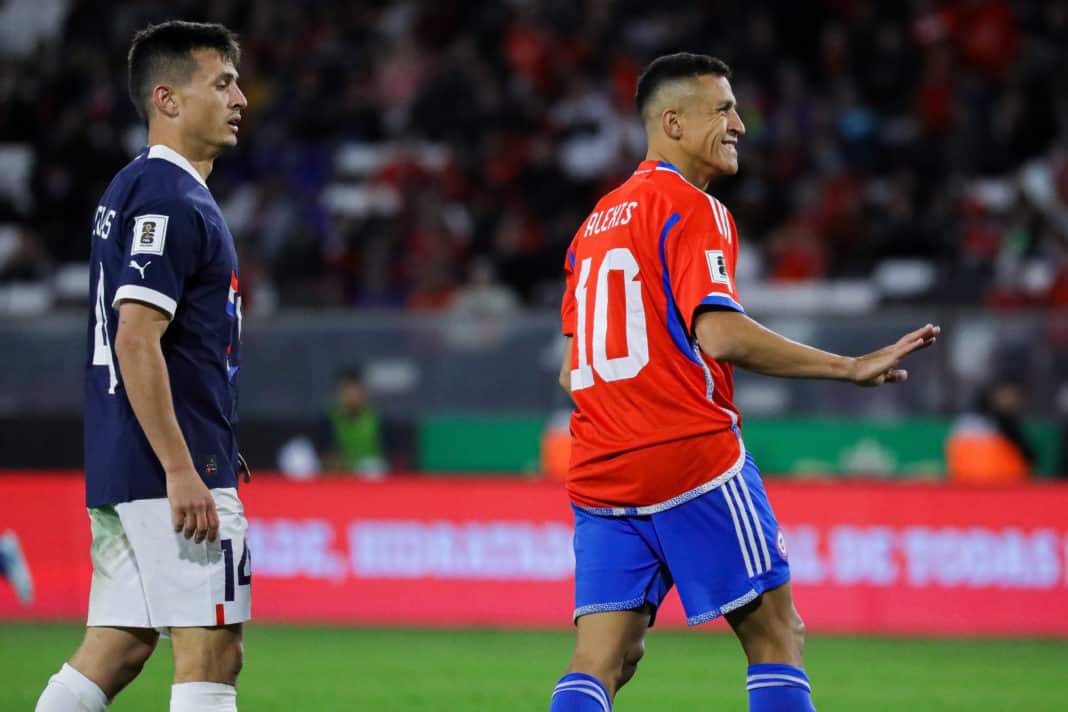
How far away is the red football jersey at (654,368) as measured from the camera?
4.70 m

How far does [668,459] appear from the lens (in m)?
4.70

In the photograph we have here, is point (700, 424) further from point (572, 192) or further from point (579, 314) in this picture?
point (572, 192)

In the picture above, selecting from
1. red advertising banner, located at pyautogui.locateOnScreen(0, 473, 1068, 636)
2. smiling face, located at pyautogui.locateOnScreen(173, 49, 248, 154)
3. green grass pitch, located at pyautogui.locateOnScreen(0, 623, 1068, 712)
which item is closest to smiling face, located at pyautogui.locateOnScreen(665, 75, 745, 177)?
smiling face, located at pyautogui.locateOnScreen(173, 49, 248, 154)

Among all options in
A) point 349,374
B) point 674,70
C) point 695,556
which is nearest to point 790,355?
point 695,556

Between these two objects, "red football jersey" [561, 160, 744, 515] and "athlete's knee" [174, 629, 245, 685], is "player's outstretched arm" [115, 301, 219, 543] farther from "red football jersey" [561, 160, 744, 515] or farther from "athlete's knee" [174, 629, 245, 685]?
"red football jersey" [561, 160, 744, 515]

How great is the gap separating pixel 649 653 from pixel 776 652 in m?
5.66

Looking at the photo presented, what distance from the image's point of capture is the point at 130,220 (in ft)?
14.7

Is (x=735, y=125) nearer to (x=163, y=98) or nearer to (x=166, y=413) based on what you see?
(x=163, y=98)

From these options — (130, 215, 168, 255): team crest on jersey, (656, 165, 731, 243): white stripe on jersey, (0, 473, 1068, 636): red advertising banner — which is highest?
(656, 165, 731, 243): white stripe on jersey

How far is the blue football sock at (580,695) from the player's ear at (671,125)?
5.36 feet

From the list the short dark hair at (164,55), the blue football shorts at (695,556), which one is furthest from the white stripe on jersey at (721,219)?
the short dark hair at (164,55)

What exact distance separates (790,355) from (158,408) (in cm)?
172

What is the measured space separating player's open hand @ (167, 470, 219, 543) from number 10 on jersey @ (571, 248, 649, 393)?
117 cm

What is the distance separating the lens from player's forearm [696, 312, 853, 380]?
4488mm
